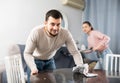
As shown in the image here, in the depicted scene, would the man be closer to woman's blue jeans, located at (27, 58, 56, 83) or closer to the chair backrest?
woman's blue jeans, located at (27, 58, 56, 83)

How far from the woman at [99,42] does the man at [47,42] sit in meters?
1.36

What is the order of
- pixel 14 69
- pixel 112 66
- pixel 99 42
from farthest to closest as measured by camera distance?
pixel 99 42
pixel 112 66
pixel 14 69

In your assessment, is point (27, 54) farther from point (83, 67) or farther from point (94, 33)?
point (94, 33)

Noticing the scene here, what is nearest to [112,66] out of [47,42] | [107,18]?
[47,42]

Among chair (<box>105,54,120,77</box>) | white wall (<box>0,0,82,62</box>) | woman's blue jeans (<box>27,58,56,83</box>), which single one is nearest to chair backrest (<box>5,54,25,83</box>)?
woman's blue jeans (<box>27,58,56,83</box>)

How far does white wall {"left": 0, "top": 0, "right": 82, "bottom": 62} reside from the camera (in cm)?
390

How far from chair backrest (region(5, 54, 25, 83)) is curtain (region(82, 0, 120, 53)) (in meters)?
2.41

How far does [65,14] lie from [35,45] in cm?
222

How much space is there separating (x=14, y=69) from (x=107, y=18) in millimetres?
2524

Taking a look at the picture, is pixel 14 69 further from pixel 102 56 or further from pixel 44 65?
pixel 102 56

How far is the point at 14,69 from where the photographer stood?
199cm

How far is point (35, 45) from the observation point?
229 centimetres

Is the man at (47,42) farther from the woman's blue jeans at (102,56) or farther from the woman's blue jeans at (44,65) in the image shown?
the woman's blue jeans at (102,56)

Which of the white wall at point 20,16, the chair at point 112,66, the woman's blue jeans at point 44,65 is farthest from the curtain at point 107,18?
the woman's blue jeans at point 44,65
